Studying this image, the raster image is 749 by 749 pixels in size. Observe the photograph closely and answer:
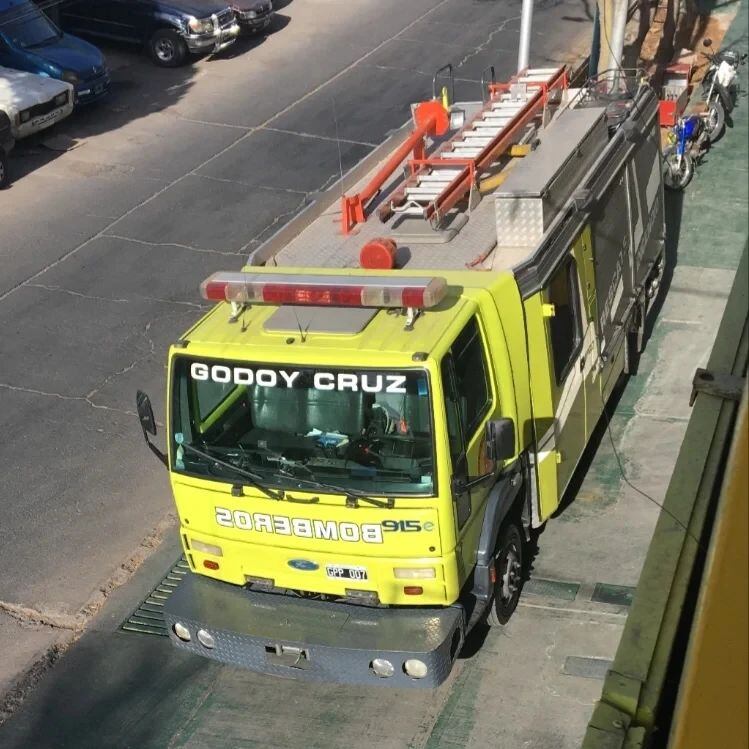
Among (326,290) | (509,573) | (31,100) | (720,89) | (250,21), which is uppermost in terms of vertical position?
(326,290)

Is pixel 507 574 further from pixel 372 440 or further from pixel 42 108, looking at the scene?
pixel 42 108

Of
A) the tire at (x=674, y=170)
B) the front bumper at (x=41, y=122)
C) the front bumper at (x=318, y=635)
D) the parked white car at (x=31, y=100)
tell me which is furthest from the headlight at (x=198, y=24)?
the front bumper at (x=318, y=635)

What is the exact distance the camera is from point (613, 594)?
27.0ft

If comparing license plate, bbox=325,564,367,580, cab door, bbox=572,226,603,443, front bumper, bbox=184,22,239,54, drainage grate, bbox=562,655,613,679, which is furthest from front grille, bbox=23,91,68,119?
drainage grate, bbox=562,655,613,679

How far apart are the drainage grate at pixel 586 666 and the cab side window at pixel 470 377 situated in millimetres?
1770

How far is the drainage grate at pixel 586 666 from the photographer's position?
748cm

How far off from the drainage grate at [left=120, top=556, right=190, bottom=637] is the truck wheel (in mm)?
2370

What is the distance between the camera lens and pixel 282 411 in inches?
276

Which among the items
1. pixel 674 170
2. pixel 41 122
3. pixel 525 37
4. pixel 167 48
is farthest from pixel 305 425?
pixel 167 48

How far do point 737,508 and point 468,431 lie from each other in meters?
4.07

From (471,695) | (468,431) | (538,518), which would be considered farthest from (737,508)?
(538,518)

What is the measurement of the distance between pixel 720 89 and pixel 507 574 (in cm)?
1072

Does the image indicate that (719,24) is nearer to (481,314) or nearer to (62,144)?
(62,144)

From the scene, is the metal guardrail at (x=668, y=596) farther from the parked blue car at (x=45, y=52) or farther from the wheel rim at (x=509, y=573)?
the parked blue car at (x=45, y=52)
